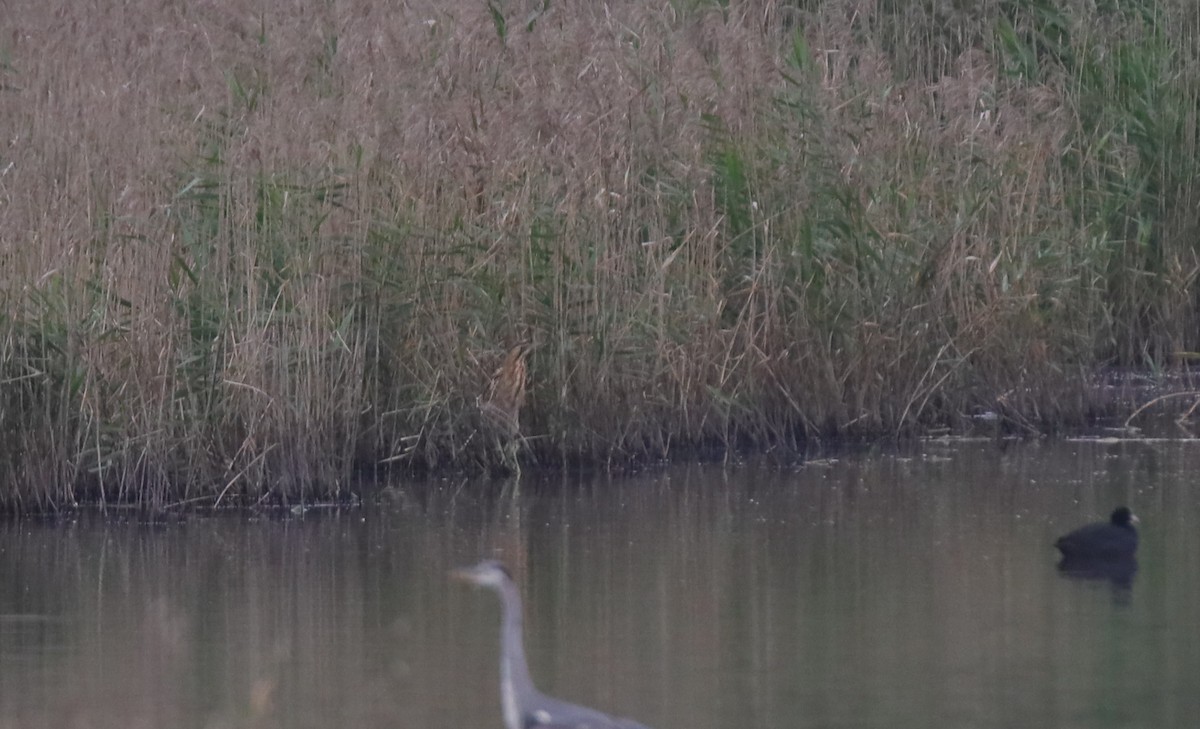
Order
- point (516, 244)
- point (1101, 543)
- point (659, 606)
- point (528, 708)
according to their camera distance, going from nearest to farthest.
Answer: point (528, 708)
point (659, 606)
point (1101, 543)
point (516, 244)

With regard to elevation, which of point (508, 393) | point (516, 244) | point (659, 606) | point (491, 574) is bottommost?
point (659, 606)

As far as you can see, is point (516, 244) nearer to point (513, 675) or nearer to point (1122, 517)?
point (1122, 517)

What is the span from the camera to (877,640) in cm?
637

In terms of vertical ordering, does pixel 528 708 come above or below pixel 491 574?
below

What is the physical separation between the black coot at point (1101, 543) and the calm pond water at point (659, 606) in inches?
4.6

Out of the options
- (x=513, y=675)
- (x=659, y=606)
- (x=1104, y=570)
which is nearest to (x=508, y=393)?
(x=659, y=606)

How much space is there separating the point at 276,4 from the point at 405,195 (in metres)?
1.43

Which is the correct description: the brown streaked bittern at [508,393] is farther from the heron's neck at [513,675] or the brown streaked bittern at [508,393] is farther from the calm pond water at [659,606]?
the heron's neck at [513,675]

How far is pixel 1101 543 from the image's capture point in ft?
24.4

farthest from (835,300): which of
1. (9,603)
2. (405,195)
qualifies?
(9,603)

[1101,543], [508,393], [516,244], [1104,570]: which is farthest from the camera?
[516,244]

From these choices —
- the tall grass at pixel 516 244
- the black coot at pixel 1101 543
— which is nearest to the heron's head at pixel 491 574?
the black coot at pixel 1101 543

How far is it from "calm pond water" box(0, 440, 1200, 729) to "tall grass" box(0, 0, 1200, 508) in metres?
0.44

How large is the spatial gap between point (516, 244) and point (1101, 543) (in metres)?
3.23
